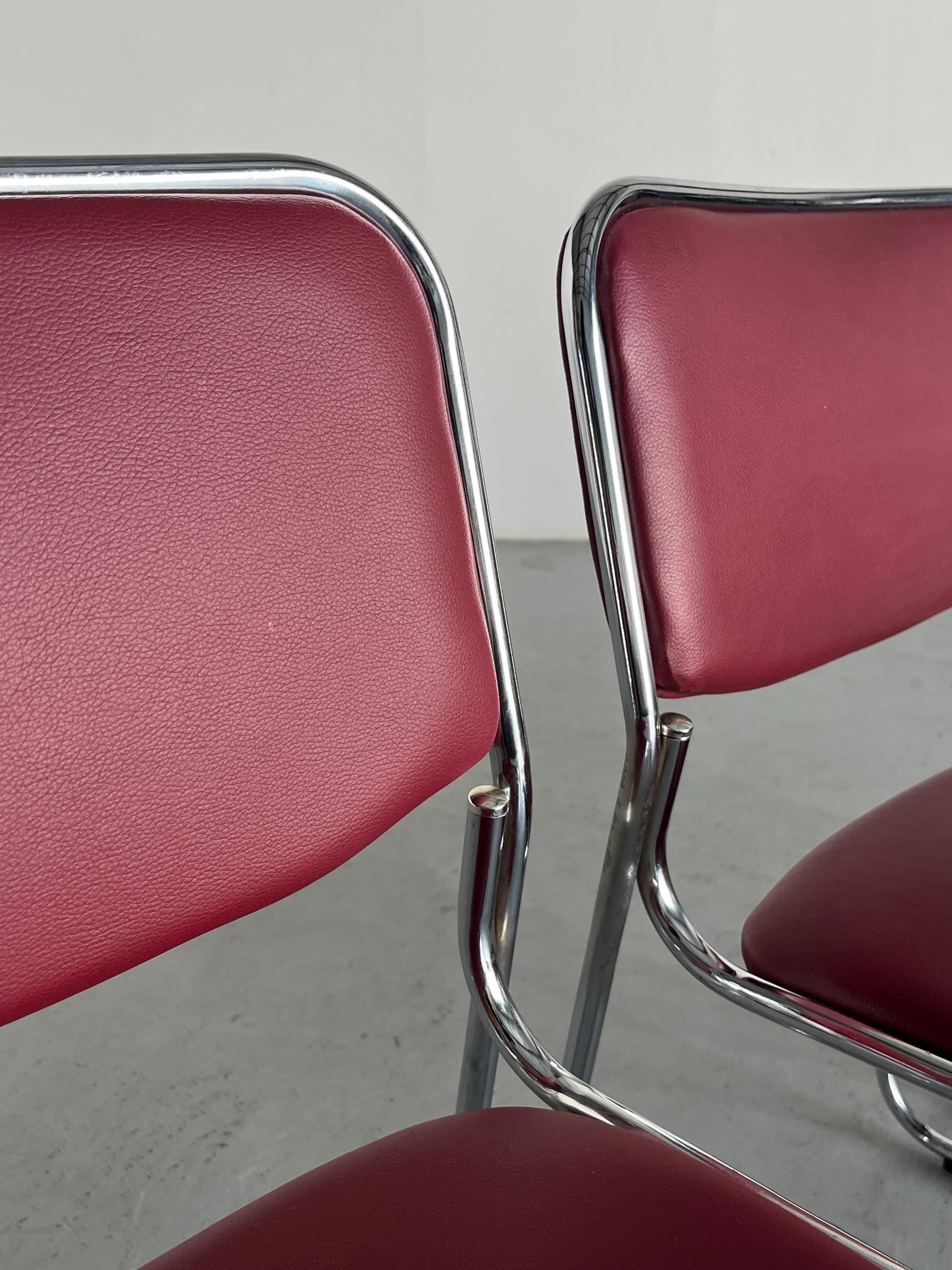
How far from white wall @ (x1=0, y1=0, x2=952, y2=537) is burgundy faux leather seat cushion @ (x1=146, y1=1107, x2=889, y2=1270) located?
223 centimetres

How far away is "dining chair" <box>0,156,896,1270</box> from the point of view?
45 centimetres

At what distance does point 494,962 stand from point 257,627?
0.76 ft

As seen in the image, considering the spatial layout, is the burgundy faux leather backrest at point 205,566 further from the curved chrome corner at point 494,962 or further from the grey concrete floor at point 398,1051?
the grey concrete floor at point 398,1051

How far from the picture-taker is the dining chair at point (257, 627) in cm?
45

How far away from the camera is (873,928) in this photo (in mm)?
660

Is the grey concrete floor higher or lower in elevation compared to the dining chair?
lower

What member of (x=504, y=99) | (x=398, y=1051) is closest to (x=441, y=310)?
(x=398, y=1051)

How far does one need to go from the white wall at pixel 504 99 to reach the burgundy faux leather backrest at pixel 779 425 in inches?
71.2

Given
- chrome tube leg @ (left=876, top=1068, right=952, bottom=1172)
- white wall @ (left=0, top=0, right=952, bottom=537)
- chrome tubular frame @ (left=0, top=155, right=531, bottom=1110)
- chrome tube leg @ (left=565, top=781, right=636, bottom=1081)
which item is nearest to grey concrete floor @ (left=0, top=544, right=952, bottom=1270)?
chrome tube leg @ (left=876, top=1068, right=952, bottom=1172)

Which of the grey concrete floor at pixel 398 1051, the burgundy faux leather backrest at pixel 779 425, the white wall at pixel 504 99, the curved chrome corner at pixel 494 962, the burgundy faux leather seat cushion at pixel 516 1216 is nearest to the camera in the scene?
the burgundy faux leather seat cushion at pixel 516 1216

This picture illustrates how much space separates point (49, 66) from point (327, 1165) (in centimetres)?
231

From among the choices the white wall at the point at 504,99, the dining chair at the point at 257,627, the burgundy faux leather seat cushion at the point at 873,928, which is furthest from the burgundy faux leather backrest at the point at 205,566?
the white wall at the point at 504,99

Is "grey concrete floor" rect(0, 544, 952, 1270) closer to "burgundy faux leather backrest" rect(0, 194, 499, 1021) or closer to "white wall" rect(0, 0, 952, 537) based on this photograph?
"burgundy faux leather backrest" rect(0, 194, 499, 1021)

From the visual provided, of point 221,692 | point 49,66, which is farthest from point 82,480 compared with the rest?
point 49,66
